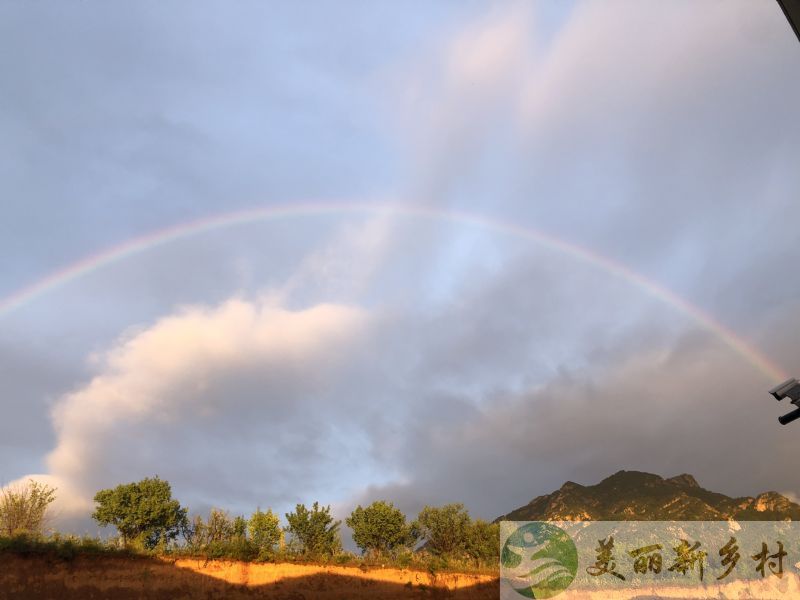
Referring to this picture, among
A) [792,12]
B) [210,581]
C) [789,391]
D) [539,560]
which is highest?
[792,12]

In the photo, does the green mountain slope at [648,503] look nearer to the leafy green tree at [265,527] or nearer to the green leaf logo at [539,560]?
the green leaf logo at [539,560]

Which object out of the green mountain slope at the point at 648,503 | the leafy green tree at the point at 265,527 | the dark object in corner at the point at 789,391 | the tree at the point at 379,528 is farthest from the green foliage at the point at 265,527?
the green mountain slope at the point at 648,503

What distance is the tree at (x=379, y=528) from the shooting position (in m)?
62.2

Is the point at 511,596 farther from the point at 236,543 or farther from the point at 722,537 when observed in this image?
the point at 722,537

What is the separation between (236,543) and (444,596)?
15.8 metres

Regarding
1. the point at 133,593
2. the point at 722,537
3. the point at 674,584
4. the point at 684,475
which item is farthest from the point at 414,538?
the point at 684,475

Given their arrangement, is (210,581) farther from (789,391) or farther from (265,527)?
(789,391)

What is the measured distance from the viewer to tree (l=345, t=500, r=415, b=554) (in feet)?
204

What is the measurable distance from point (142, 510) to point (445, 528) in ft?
113

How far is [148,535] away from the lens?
49656 mm

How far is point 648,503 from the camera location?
14262cm

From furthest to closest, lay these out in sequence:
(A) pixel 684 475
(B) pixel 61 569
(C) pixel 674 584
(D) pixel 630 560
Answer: (A) pixel 684 475, (D) pixel 630 560, (C) pixel 674 584, (B) pixel 61 569

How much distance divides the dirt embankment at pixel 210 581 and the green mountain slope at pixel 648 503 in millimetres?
79694

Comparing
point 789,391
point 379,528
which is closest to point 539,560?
point 379,528
